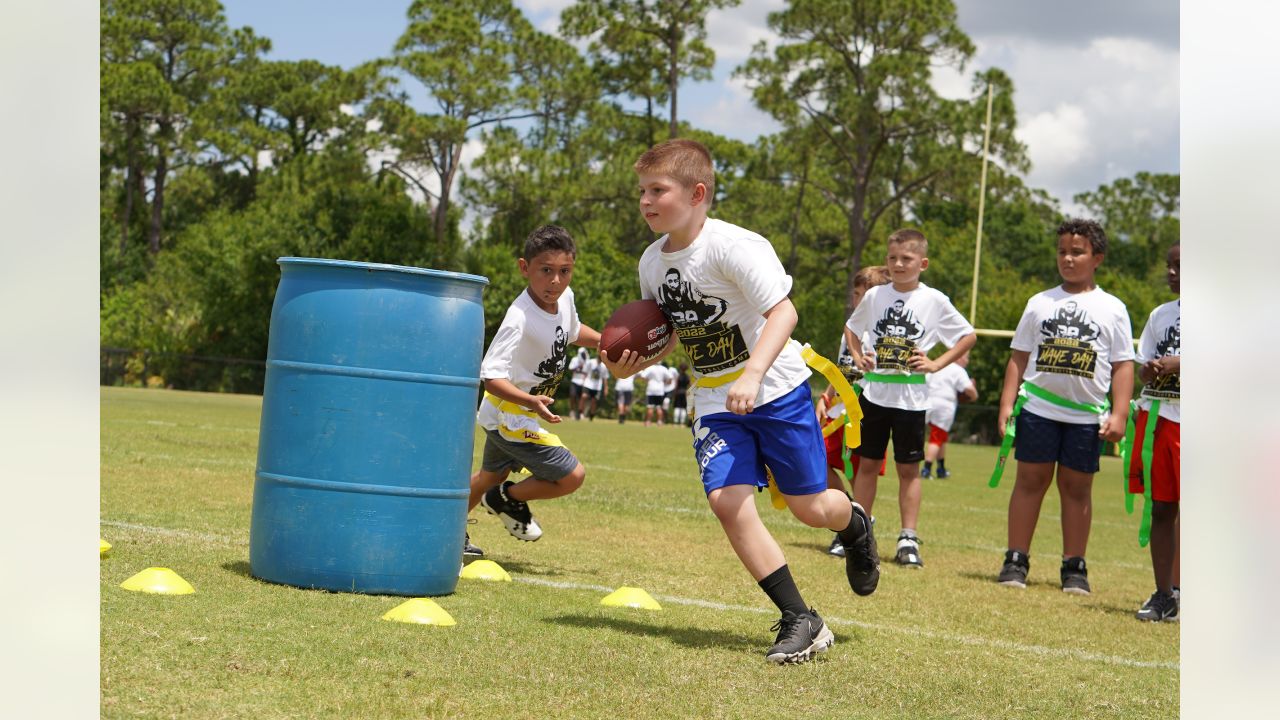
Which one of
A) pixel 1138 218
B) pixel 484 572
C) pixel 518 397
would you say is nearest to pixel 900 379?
pixel 518 397

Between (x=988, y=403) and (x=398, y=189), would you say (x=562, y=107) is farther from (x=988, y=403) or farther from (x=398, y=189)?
(x=988, y=403)

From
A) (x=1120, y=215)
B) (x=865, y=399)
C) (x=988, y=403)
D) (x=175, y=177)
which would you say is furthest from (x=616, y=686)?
(x=1120, y=215)

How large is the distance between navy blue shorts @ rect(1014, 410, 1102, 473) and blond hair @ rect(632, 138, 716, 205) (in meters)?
3.51

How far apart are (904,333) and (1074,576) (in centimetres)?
198

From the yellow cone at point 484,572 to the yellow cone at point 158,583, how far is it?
161cm

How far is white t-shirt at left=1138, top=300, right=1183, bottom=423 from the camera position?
7.11m

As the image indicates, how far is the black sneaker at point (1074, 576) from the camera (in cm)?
767

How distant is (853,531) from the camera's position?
5598 millimetres

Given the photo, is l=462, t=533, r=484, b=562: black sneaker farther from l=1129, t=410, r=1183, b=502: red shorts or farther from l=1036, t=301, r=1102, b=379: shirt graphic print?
l=1129, t=410, r=1183, b=502: red shorts

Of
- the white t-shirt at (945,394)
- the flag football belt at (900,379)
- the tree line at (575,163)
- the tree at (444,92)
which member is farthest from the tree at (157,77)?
the flag football belt at (900,379)

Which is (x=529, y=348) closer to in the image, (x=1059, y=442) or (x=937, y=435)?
(x=1059, y=442)

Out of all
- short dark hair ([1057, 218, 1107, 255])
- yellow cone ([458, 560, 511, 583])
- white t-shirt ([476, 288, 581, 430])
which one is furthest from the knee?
short dark hair ([1057, 218, 1107, 255])

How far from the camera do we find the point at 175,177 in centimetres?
5444
